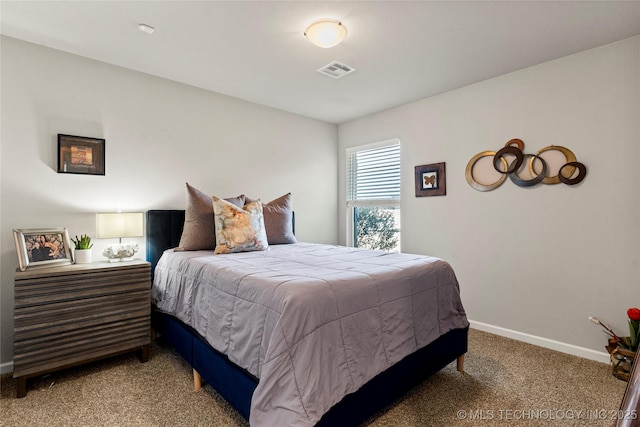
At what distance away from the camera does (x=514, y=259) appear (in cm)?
289

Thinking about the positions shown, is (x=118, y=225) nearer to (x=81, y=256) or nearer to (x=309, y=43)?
(x=81, y=256)

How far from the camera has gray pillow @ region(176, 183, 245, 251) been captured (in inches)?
106

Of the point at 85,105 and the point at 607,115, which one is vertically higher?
the point at 85,105

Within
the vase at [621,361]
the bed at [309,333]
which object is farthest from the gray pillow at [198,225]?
the vase at [621,361]

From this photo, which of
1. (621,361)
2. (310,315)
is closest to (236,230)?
(310,315)

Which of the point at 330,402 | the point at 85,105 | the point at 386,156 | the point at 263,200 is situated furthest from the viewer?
the point at 386,156

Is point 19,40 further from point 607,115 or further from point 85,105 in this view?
point 607,115

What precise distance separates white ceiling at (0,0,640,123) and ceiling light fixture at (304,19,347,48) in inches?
1.9

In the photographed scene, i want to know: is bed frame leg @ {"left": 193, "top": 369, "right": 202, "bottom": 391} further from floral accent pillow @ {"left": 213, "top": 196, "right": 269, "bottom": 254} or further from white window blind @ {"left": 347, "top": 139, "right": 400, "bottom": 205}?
white window blind @ {"left": 347, "top": 139, "right": 400, "bottom": 205}

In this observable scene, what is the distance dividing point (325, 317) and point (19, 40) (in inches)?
118

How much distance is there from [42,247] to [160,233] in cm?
81

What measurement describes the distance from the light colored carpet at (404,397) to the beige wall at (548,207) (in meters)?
0.48

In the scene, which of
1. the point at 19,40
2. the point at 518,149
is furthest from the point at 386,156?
the point at 19,40

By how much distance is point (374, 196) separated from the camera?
4156 mm
